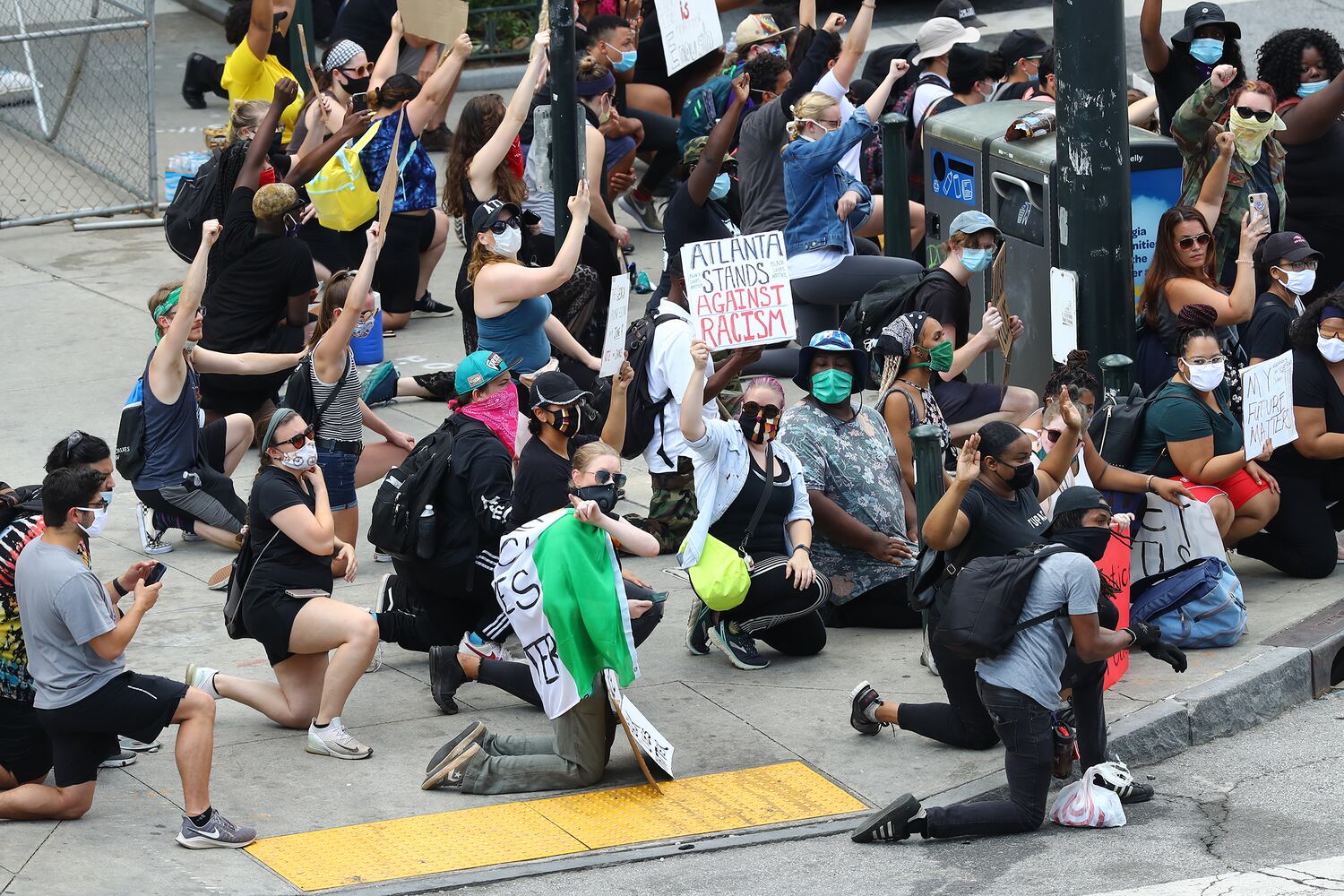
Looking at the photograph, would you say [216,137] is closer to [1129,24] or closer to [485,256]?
[485,256]

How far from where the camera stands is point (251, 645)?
8641 millimetres

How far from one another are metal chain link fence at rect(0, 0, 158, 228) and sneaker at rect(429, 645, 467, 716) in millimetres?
8360

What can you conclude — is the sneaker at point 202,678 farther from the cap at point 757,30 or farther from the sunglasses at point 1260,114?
the cap at point 757,30

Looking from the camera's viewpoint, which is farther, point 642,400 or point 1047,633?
point 642,400

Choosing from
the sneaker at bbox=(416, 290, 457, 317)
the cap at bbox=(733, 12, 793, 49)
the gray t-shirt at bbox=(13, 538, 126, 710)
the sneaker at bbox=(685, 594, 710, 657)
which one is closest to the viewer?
the gray t-shirt at bbox=(13, 538, 126, 710)

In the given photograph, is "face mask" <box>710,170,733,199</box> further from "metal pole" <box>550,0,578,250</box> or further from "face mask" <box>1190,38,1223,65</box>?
"face mask" <box>1190,38,1223,65</box>

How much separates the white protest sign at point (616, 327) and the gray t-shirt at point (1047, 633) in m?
3.31

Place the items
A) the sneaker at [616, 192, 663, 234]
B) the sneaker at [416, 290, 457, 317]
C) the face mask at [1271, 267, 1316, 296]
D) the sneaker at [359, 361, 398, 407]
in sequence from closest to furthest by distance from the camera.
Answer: the face mask at [1271, 267, 1316, 296] < the sneaker at [359, 361, 398, 407] < the sneaker at [416, 290, 457, 317] < the sneaker at [616, 192, 663, 234]

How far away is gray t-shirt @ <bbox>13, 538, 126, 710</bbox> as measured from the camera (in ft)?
21.6

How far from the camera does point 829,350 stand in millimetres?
8609

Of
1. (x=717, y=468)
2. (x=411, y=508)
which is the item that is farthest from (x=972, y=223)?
(x=411, y=508)

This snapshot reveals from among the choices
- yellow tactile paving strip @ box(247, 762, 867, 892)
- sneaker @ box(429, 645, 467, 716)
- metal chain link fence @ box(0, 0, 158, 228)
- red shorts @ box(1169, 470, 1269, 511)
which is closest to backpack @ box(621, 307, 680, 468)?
sneaker @ box(429, 645, 467, 716)

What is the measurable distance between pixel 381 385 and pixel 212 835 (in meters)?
4.81

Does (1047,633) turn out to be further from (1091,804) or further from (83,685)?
(83,685)
